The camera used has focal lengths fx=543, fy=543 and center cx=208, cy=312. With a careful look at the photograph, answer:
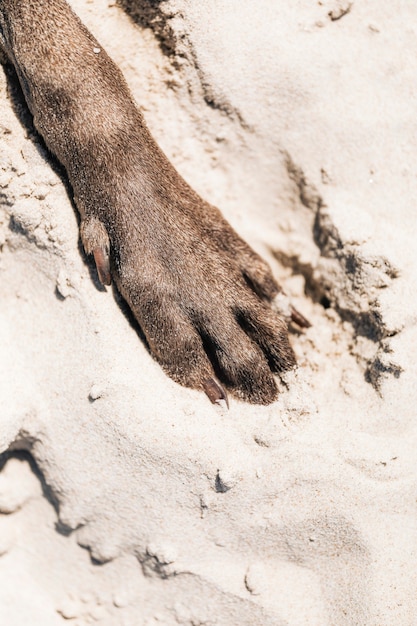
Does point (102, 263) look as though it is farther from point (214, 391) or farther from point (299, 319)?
point (299, 319)

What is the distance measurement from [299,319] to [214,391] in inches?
27.9

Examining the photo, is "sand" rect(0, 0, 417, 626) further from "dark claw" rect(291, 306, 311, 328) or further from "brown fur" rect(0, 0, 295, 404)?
"brown fur" rect(0, 0, 295, 404)

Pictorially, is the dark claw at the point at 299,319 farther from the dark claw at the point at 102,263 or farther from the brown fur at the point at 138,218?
the dark claw at the point at 102,263

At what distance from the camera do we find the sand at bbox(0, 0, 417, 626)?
292cm

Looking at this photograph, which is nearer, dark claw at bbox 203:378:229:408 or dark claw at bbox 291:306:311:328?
dark claw at bbox 203:378:229:408

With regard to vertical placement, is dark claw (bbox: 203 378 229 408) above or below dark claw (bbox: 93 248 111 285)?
below

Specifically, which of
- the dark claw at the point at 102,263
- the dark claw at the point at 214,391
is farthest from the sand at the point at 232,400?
the dark claw at the point at 102,263

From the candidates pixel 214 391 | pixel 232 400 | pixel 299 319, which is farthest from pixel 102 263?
pixel 299 319

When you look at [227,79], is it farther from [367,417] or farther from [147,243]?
[367,417]

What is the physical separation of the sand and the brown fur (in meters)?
0.18

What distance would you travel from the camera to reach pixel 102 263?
9.14 ft

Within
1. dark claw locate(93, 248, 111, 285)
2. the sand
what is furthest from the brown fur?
the sand

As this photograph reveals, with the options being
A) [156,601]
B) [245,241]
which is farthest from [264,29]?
[156,601]

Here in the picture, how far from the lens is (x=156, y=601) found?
10.3 ft
